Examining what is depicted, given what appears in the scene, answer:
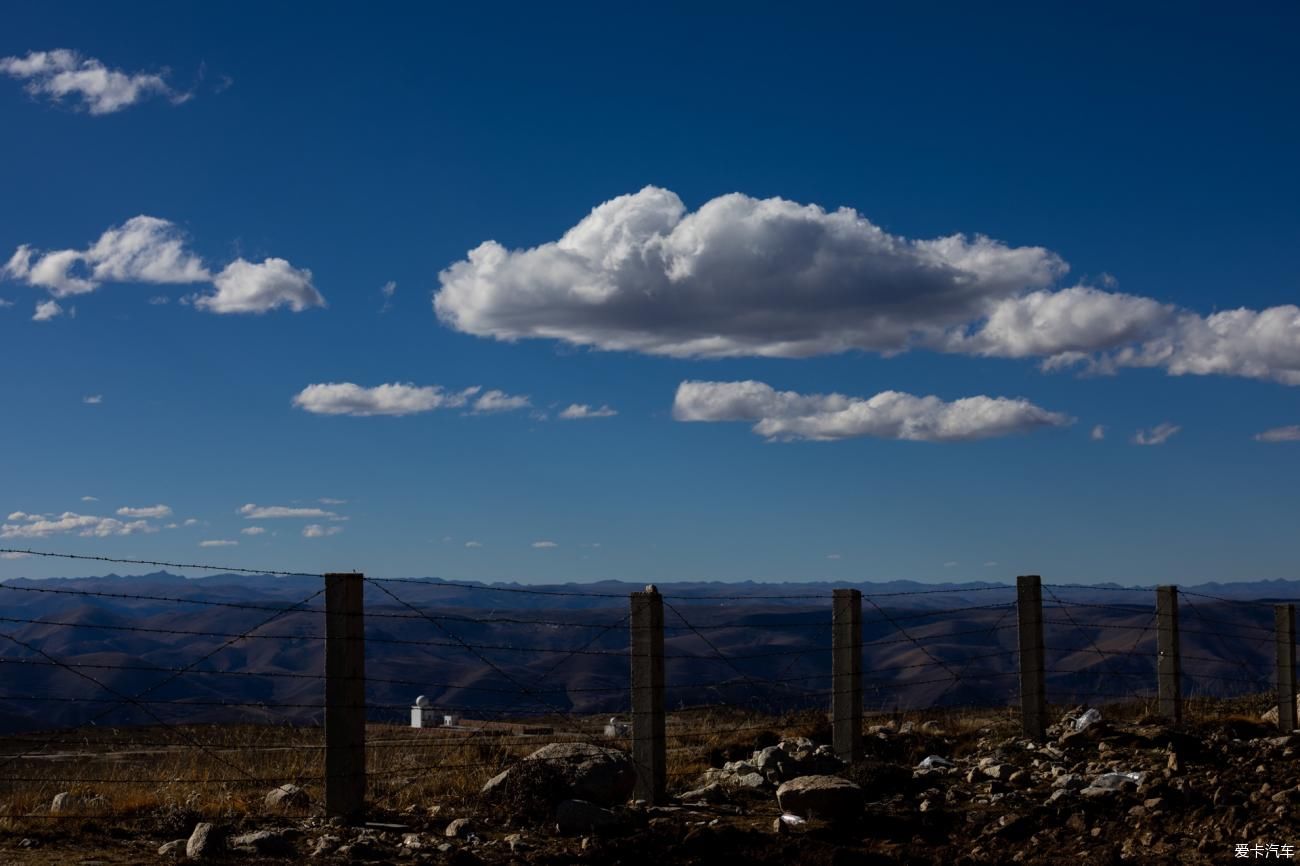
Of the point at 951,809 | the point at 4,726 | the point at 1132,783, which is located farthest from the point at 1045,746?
the point at 4,726

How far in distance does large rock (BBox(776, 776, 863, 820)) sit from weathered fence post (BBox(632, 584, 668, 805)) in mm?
1588

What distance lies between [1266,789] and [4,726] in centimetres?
13780

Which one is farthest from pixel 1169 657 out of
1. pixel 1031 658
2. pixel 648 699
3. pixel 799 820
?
pixel 799 820

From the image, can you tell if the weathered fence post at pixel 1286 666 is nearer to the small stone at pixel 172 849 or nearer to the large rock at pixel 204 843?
the large rock at pixel 204 843

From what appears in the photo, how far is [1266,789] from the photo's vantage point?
11531mm

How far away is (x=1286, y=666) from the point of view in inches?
765

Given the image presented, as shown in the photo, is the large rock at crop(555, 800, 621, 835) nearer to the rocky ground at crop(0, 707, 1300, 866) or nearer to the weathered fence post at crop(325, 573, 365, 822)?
the rocky ground at crop(0, 707, 1300, 866)

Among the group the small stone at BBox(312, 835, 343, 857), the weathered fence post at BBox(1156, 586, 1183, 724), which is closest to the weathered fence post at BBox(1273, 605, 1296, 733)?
the weathered fence post at BBox(1156, 586, 1183, 724)

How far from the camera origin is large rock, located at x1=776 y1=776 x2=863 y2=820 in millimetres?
11711

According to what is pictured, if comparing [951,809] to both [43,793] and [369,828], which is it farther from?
[43,793]

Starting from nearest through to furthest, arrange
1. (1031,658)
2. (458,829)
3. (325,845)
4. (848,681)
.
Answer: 1. (325,845)
2. (458,829)
3. (848,681)
4. (1031,658)

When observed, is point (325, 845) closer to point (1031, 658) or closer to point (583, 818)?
point (583, 818)

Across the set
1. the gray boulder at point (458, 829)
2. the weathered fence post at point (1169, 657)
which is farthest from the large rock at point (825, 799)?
the weathered fence post at point (1169, 657)

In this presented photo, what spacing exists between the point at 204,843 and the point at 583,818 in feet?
10.3
